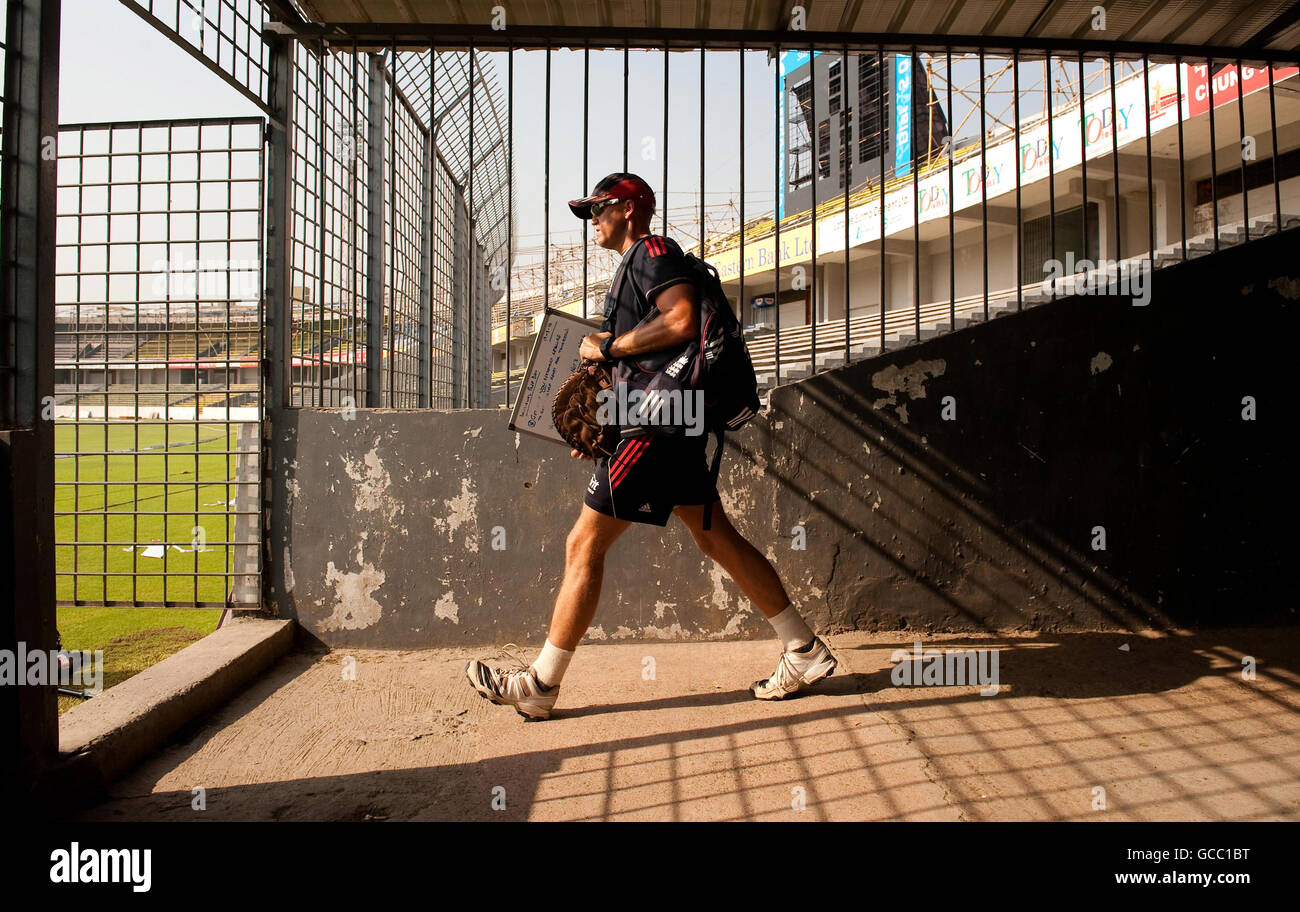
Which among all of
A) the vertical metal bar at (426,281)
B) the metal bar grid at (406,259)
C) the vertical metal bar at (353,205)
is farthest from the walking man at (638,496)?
the vertical metal bar at (426,281)

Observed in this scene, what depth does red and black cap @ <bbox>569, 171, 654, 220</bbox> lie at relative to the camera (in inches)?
132

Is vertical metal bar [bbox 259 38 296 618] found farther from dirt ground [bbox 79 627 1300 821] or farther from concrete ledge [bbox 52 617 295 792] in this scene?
dirt ground [bbox 79 627 1300 821]

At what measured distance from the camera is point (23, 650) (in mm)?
2340

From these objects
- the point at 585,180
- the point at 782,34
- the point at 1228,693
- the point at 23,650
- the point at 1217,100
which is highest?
the point at 1217,100

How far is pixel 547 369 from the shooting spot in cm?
367

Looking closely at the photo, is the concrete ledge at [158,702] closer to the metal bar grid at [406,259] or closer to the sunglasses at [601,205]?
the metal bar grid at [406,259]

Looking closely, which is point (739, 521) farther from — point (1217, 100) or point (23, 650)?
point (1217, 100)

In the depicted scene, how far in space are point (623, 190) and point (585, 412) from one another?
890 mm

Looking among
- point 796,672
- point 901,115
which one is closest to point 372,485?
point 796,672

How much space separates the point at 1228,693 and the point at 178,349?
5.00 metres

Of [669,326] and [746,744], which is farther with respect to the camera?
[669,326]

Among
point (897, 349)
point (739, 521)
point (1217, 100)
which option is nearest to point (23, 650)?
point (739, 521)

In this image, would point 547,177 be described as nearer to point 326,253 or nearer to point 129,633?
point 326,253

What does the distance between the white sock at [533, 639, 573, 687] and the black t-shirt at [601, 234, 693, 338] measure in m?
1.23
